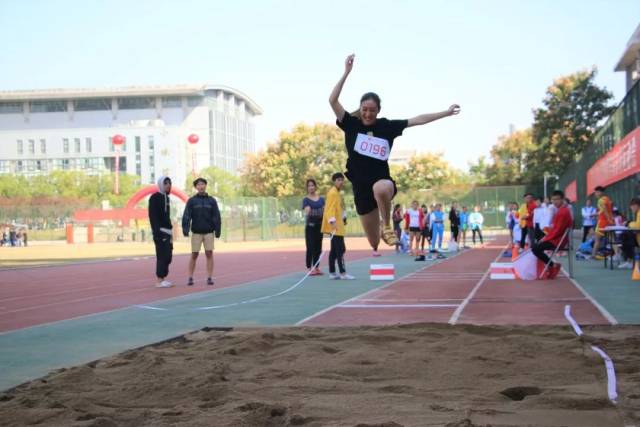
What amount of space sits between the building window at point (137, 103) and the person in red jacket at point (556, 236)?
119901 millimetres

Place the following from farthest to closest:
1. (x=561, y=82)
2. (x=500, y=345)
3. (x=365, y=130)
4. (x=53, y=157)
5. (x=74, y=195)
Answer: (x=53, y=157)
(x=74, y=195)
(x=561, y=82)
(x=365, y=130)
(x=500, y=345)

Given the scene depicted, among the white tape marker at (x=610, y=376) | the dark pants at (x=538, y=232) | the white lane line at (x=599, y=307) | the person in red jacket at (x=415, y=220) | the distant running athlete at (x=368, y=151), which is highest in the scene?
the distant running athlete at (x=368, y=151)

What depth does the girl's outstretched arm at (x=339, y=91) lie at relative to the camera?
21.9 ft

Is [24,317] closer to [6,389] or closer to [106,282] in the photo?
[6,389]

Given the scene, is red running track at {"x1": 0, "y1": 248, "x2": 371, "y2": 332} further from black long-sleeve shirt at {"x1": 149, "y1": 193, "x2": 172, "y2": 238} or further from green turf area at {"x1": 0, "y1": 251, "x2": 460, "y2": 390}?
black long-sleeve shirt at {"x1": 149, "y1": 193, "x2": 172, "y2": 238}

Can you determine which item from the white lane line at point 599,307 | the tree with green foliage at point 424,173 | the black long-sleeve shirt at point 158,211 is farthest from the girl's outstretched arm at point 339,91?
the tree with green foliage at point 424,173

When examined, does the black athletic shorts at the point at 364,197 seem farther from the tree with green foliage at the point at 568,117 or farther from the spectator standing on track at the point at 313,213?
the tree with green foliage at the point at 568,117

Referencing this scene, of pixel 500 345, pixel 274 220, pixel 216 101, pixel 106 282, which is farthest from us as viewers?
pixel 216 101

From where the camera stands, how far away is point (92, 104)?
127438mm

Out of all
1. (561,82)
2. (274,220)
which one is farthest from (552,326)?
(561,82)

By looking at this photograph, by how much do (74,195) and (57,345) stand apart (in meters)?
77.8

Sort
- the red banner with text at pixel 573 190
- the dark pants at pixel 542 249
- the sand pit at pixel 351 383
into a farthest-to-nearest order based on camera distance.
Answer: the red banner with text at pixel 573 190
the dark pants at pixel 542 249
the sand pit at pixel 351 383

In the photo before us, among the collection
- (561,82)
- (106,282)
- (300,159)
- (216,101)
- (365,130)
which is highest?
(216,101)

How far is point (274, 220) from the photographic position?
171 ft
